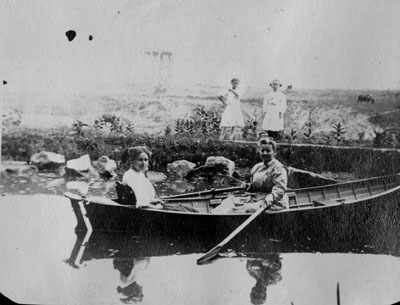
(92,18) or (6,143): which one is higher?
(92,18)

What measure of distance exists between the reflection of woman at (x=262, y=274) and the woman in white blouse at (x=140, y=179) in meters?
0.28

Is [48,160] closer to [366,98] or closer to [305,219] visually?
[305,219]

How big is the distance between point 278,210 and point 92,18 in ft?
2.21

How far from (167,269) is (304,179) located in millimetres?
414

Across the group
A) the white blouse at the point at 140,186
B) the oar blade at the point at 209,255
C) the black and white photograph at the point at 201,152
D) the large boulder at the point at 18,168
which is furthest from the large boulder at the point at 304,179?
the large boulder at the point at 18,168

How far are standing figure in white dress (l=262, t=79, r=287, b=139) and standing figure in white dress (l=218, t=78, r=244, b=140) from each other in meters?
0.06

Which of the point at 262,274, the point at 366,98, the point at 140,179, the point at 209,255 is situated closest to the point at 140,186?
the point at 140,179

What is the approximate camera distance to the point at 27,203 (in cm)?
133

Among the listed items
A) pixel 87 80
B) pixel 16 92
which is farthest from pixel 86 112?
Result: pixel 16 92

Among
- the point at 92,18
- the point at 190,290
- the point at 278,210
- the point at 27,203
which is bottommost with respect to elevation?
the point at 190,290

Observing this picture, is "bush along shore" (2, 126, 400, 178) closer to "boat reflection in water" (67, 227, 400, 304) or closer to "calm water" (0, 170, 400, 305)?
"calm water" (0, 170, 400, 305)

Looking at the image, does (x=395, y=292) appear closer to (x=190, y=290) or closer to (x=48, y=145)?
(x=190, y=290)

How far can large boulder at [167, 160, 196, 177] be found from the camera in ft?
4.35

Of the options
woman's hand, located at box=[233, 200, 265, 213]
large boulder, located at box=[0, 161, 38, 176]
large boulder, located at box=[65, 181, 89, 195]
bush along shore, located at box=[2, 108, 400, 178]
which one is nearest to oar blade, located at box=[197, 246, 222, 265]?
woman's hand, located at box=[233, 200, 265, 213]
